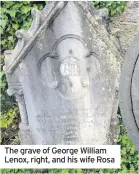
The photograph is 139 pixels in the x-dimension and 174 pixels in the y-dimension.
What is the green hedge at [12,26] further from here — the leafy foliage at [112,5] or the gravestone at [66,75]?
the gravestone at [66,75]

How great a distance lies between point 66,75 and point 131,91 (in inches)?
54.5

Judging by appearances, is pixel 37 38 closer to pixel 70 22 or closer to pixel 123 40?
pixel 70 22

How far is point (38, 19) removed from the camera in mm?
3297

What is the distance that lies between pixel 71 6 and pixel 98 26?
29cm

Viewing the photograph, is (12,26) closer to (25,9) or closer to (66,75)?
(25,9)

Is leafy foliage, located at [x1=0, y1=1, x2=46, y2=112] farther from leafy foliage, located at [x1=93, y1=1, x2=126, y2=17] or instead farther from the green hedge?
leafy foliage, located at [x1=93, y1=1, x2=126, y2=17]

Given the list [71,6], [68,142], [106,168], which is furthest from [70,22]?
[106,168]

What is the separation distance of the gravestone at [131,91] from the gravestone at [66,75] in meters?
1.26

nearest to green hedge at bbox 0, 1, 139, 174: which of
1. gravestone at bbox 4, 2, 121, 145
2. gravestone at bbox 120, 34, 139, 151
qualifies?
gravestone at bbox 4, 2, 121, 145

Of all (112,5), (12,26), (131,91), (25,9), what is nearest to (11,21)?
(12,26)

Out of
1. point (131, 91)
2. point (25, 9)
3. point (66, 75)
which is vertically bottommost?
point (131, 91)

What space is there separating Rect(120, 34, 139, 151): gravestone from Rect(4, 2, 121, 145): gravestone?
1259mm

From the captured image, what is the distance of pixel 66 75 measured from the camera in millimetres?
3480

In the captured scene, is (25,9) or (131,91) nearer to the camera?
(131,91)
